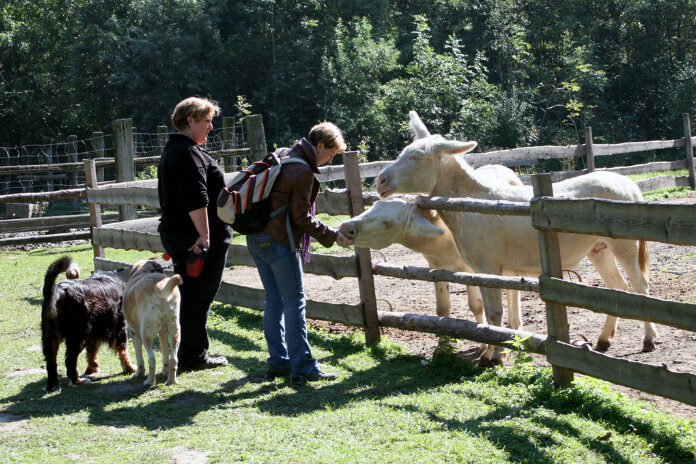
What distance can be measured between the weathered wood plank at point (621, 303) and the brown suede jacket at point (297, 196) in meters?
1.74

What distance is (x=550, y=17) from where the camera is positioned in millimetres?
32500

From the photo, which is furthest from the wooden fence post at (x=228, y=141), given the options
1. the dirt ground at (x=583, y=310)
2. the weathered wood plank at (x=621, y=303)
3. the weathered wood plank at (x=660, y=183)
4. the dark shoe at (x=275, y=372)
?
the weathered wood plank at (x=621, y=303)

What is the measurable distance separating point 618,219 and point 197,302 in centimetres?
351

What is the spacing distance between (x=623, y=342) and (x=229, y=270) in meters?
6.86

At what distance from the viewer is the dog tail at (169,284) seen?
5477 millimetres

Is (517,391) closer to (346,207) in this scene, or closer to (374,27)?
(346,207)

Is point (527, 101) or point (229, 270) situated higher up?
point (527, 101)

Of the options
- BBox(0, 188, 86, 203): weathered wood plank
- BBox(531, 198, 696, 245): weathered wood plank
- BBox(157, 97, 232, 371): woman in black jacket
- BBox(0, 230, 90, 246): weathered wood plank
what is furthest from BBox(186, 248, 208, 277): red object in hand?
BBox(0, 230, 90, 246): weathered wood plank

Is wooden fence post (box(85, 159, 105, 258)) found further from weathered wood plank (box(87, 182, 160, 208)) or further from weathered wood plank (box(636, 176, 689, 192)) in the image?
weathered wood plank (box(636, 176, 689, 192))

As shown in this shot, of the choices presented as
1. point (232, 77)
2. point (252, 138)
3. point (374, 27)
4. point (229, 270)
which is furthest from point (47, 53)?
point (229, 270)

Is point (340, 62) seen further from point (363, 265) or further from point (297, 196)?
point (297, 196)

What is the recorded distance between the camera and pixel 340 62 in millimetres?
27672

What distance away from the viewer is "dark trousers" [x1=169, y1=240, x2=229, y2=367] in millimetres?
6016

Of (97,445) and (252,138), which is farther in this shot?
(252,138)
